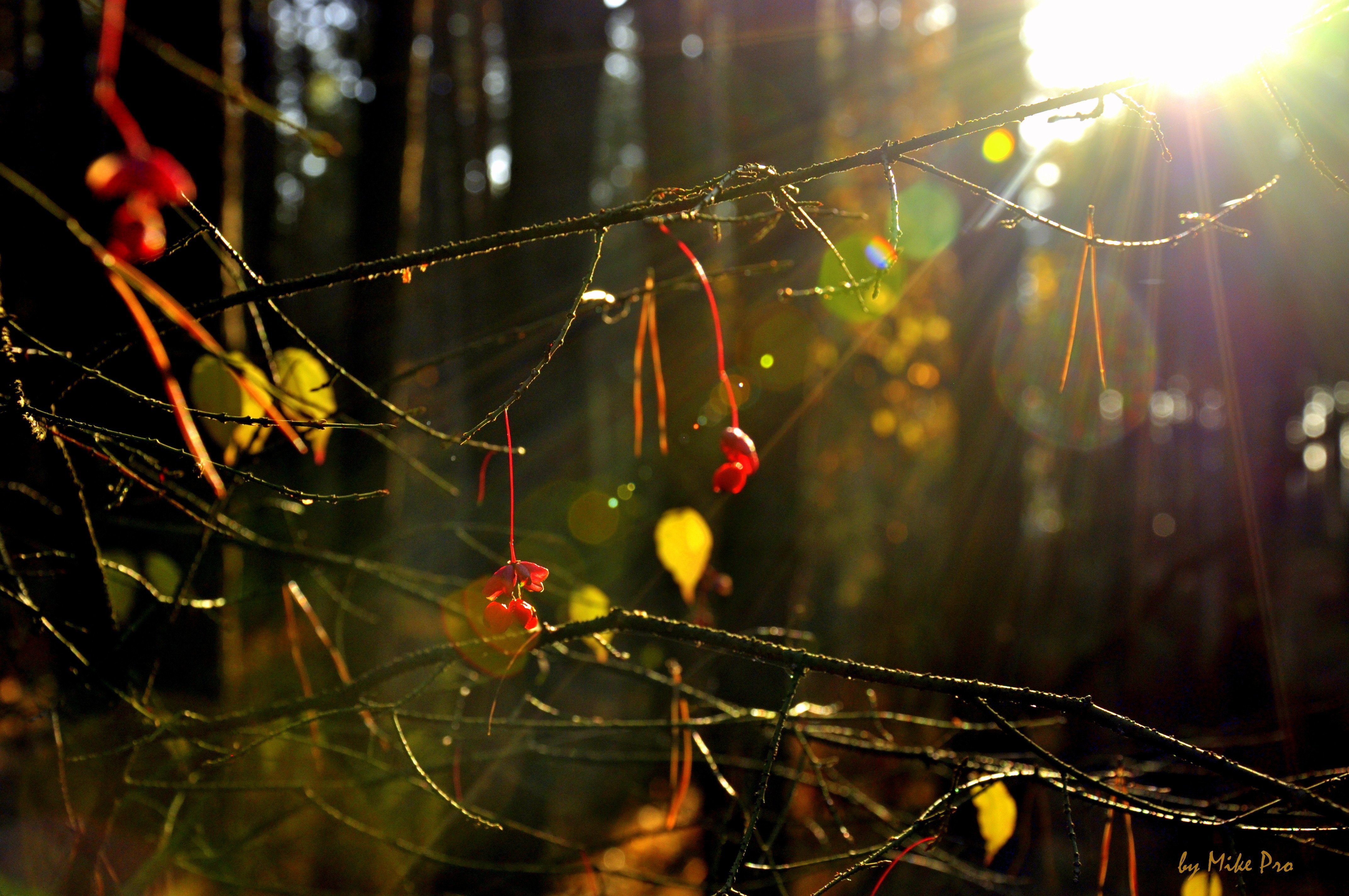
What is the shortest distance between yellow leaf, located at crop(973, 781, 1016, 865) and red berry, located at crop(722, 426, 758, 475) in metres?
0.64

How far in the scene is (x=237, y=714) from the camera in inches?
46.7

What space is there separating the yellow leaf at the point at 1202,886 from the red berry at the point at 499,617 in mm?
1038

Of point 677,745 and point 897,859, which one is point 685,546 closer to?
point 677,745

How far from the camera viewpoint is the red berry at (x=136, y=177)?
0.45 meters

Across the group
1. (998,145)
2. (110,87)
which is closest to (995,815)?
(110,87)

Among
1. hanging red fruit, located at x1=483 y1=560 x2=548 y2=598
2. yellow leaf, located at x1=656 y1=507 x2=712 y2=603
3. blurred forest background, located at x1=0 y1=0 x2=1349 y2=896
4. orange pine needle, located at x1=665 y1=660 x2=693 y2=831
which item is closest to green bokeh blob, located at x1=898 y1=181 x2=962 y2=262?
blurred forest background, located at x1=0 y1=0 x2=1349 y2=896

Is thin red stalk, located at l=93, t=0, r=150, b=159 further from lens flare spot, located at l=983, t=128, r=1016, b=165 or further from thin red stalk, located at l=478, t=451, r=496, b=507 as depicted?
lens flare spot, located at l=983, t=128, r=1016, b=165

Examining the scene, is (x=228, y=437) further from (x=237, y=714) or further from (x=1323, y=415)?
(x=1323, y=415)

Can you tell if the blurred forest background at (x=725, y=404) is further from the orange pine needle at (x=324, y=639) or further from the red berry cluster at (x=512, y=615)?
the red berry cluster at (x=512, y=615)

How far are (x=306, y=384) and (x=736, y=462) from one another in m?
0.71

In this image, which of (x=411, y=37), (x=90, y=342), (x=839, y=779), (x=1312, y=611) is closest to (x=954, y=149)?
(x=411, y=37)

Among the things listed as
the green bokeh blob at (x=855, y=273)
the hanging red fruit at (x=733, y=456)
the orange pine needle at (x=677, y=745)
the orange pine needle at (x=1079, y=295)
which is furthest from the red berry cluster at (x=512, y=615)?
the green bokeh blob at (x=855, y=273)

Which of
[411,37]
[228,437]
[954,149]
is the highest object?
[954,149]

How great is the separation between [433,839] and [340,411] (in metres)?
Answer: 0.81
